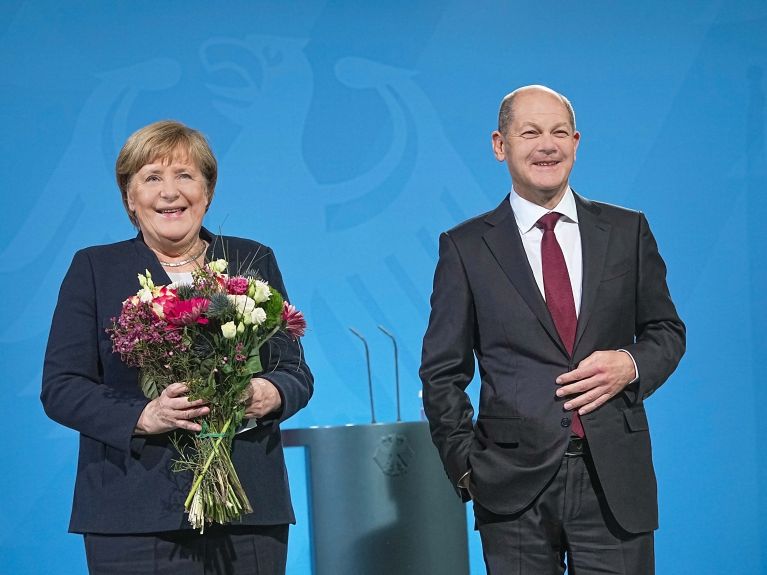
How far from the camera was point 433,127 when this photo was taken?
4.84 metres

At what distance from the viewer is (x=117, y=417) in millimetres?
2326

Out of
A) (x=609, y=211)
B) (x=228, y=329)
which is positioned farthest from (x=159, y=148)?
(x=609, y=211)

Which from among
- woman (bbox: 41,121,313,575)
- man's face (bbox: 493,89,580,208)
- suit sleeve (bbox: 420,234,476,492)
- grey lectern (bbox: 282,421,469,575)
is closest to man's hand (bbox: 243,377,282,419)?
woman (bbox: 41,121,313,575)

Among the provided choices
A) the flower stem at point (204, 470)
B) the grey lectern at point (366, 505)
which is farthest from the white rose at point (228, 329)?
the grey lectern at point (366, 505)

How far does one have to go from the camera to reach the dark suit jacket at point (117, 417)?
2332 millimetres

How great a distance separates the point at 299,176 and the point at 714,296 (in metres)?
2.13

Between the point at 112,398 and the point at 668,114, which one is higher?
the point at 668,114

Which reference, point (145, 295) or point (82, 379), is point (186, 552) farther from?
point (145, 295)

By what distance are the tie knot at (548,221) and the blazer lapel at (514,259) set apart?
64mm

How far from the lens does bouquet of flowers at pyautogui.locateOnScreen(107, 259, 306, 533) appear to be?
2.19 metres

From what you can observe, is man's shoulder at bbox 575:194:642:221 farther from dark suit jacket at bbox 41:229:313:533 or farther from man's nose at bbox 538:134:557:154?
dark suit jacket at bbox 41:229:313:533

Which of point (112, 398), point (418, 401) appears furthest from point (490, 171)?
point (112, 398)

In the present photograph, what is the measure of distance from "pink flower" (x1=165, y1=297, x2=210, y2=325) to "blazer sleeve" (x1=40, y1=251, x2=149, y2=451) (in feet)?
0.94

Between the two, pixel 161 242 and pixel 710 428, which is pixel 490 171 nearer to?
pixel 710 428
